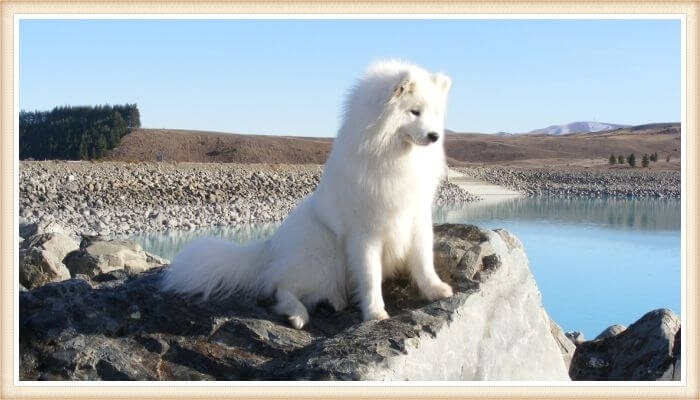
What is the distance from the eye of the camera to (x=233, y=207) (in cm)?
2311

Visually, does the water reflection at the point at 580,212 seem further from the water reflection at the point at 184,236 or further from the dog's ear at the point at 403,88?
Answer: the dog's ear at the point at 403,88

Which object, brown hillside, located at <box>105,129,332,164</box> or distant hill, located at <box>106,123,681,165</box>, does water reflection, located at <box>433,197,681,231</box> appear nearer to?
distant hill, located at <box>106,123,681,165</box>

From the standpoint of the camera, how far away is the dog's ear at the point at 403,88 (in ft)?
13.2

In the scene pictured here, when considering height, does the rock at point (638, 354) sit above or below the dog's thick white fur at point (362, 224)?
below

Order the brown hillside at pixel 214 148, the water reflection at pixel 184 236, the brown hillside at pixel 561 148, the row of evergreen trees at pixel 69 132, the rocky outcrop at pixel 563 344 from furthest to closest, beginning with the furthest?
1. the brown hillside at pixel 561 148
2. the brown hillside at pixel 214 148
3. the row of evergreen trees at pixel 69 132
4. the water reflection at pixel 184 236
5. the rocky outcrop at pixel 563 344

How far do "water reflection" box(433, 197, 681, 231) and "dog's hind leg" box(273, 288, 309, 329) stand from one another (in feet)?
68.3

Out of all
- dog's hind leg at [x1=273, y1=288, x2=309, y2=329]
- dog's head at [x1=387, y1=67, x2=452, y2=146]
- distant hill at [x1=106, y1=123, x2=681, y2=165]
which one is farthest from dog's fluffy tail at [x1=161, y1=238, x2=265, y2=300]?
distant hill at [x1=106, y1=123, x2=681, y2=165]

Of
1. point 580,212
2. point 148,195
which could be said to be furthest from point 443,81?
point 580,212

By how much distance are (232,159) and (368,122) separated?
46.5 m

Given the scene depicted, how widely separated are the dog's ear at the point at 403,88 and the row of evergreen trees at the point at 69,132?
36801 millimetres

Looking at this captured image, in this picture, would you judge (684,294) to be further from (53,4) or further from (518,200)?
(518,200)

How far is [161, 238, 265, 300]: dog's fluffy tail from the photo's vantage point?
14.7ft

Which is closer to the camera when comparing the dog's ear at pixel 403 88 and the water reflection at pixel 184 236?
the dog's ear at pixel 403 88

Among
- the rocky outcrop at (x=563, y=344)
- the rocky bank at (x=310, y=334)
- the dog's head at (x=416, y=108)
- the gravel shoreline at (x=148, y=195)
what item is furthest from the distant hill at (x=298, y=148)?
the dog's head at (x=416, y=108)
